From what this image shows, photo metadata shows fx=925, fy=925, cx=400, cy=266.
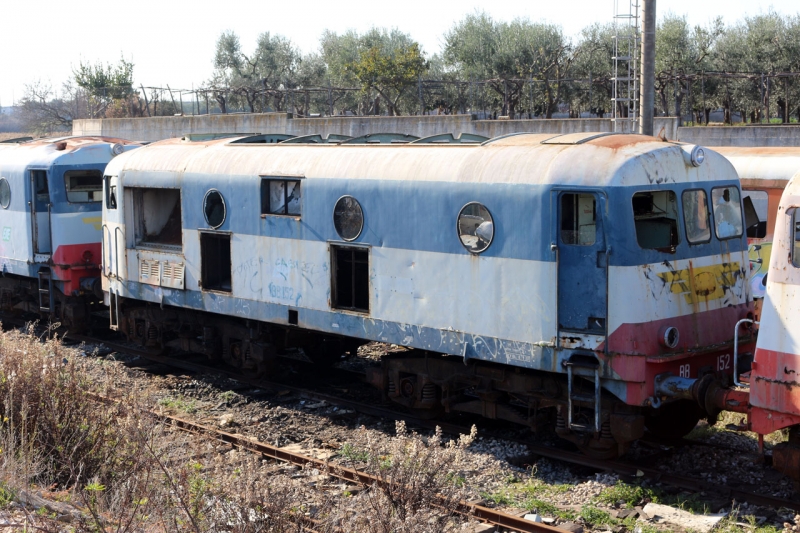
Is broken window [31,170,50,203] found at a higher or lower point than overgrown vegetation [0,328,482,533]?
higher

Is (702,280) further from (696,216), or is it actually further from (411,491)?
(411,491)

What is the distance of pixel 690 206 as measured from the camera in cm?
877

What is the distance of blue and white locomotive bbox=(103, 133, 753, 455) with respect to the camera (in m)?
8.39

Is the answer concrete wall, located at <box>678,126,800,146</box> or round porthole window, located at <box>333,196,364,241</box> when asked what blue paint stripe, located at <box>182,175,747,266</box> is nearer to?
round porthole window, located at <box>333,196,364,241</box>

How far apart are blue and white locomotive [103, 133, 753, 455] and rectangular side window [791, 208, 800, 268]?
4.61 ft

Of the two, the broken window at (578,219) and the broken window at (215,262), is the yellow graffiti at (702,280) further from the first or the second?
the broken window at (215,262)

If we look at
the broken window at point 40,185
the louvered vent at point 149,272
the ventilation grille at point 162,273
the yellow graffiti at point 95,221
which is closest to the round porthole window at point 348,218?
the ventilation grille at point 162,273

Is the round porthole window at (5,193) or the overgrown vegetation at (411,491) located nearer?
the overgrown vegetation at (411,491)

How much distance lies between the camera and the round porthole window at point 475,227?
909 cm

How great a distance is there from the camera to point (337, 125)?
2417cm

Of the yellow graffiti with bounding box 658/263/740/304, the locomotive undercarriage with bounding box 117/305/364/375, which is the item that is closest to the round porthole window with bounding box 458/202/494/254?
the yellow graffiti with bounding box 658/263/740/304

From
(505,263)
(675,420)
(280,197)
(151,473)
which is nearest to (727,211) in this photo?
(675,420)

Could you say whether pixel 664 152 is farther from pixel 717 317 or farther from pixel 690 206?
pixel 717 317

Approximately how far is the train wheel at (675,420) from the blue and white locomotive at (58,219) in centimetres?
959
